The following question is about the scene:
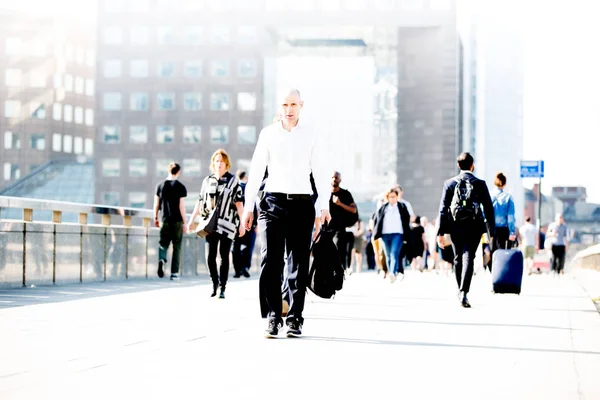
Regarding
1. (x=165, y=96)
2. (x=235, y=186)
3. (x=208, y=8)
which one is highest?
(x=208, y=8)

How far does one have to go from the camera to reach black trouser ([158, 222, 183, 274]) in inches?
725

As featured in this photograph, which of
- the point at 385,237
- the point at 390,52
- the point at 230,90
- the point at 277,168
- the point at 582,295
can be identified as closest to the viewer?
the point at 277,168

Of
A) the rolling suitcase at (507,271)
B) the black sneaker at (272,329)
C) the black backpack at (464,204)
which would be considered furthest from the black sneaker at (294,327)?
the rolling suitcase at (507,271)

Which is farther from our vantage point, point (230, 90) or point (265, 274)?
point (230, 90)

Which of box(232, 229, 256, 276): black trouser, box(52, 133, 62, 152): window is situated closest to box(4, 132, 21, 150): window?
box(52, 133, 62, 152): window

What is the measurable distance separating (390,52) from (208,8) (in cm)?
1842

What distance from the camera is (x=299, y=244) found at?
8367mm

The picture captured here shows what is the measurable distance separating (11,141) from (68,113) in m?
8.27

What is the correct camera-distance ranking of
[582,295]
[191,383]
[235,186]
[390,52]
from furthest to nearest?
[390,52]
[582,295]
[235,186]
[191,383]

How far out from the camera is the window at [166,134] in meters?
104

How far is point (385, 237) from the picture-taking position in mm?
19484

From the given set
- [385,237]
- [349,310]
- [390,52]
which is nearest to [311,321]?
[349,310]

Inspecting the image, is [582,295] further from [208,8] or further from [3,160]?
[3,160]

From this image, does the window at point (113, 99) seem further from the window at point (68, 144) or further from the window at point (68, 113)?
the window at point (68, 144)
